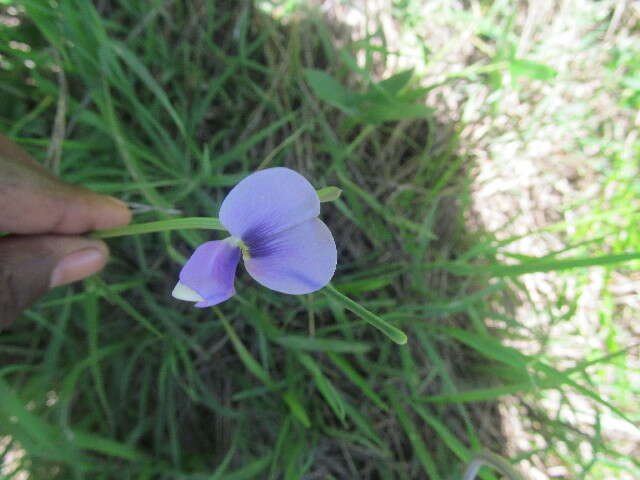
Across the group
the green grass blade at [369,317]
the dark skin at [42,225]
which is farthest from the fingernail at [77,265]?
the green grass blade at [369,317]

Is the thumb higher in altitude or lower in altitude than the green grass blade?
lower

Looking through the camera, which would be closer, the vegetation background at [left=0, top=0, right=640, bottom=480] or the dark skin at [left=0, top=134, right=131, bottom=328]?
the dark skin at [left=0, top=134, right=131, bottom=328]

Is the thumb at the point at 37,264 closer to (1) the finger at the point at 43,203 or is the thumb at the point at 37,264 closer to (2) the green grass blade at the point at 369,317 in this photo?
(1) the finger at the point at 43,203

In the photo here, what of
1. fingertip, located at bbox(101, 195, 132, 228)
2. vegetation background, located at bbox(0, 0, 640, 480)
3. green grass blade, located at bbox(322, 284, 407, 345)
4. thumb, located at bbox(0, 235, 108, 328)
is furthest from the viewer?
vegetation background, located at bbox(0, 0, 640, 480)

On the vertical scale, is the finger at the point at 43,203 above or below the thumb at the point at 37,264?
above

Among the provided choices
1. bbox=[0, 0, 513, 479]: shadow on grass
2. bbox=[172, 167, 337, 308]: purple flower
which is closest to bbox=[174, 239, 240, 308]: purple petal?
bbox=[172, 167, 337, 308]: purple flower

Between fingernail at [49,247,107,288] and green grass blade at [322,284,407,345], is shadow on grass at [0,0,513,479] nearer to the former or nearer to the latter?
fingernail at [49,247,107,288]

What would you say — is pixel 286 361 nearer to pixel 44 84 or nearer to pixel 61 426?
pixel 61 426

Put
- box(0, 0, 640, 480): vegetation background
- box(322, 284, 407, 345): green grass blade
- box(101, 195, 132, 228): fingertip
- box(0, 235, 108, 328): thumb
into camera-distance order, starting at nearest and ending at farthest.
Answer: box(322, 284, 407, 345): green grass blade → box(0, 235, 108, 328): thumb → box(101, 195, 132, 228): fingertip → box(0, 0, 640, 480): vegetation background

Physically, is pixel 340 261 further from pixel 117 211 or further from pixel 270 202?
pixel 270 202
